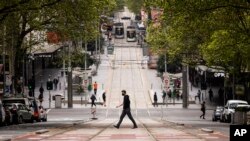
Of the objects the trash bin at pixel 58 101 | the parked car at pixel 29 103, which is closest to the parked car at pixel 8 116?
the parked car at pixel 29 103

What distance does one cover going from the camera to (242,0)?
34594mm

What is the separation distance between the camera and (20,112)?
43344 millimetres

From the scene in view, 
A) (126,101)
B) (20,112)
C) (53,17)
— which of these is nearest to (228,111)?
(53,17)

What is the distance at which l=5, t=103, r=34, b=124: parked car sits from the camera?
1646 inches

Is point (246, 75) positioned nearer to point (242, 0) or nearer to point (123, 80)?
point (242, 0)

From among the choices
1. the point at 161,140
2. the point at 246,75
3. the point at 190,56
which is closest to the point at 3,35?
the point at 190,56

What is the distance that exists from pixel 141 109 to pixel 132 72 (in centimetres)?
4201

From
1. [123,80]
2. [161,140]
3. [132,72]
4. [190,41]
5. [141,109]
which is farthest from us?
[132,72]

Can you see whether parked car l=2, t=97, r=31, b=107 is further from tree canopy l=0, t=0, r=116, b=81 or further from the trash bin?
the trash bin

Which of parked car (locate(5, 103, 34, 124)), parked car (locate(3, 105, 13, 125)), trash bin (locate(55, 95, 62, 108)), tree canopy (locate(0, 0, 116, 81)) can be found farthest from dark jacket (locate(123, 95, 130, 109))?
trash bin (locate(55, 95, 62, 108))

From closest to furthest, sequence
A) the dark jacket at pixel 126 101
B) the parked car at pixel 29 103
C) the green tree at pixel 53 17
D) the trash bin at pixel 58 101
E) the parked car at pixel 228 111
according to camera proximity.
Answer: the dark jacket at pixel 126 101, the green tree at pixel 53 17, the parked car at pixel 29 103, the parked car at pixel 228 111, the trash bin at pixel 58 101

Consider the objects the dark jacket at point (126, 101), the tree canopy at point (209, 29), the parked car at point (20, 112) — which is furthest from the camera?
the parked car at point (20, 112)

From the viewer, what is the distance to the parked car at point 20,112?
41.8 metres

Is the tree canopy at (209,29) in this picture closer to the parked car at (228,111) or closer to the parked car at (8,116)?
the parked car at (228,111)
